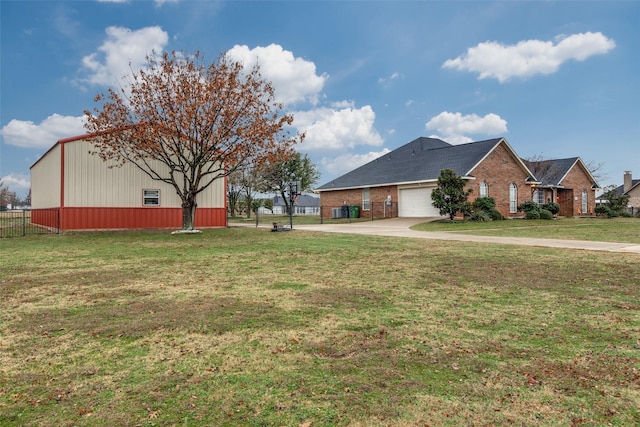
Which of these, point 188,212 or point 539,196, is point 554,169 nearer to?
point 539,196

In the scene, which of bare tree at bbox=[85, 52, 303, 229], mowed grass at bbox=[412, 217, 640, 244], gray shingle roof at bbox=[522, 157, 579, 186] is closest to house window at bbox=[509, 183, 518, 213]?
gray shingle roof at bbox=[522, 157, 579, 186]

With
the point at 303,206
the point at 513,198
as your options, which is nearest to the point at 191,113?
the point at 513,198

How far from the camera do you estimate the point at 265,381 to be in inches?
125

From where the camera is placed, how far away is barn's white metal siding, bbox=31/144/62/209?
861 inches

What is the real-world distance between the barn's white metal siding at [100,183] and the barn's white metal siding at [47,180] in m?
0.92

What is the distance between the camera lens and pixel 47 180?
80.6 feet

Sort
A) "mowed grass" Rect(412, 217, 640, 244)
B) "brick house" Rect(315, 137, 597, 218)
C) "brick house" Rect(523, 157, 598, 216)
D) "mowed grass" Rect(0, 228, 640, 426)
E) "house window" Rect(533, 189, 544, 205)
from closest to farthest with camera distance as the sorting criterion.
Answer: "mowed grass" Rect(0, 228, 640, 426) < "mowed grass" Rect(412, 217, 640, 244) < "brick house" Rect(315, 137, 597, 218) < "house window" Rect(533, 189, 544, 205) < "brick house" Rect(523, 157, 598, 216)

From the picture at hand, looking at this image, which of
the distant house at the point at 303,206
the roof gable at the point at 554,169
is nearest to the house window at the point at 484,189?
the roof gable at the point at 554,169

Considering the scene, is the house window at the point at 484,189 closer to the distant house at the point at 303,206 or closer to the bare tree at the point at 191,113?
the bare tree at the point at 191,113

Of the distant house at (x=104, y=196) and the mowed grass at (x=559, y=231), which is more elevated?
the distant house at (x=104, y=196)

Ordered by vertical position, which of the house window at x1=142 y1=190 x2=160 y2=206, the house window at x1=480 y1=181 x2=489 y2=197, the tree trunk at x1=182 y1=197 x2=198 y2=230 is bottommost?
the tree trunk at x1=182 y1=197 x2=198 y2=230

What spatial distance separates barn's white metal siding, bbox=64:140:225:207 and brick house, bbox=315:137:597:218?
16.3 meters

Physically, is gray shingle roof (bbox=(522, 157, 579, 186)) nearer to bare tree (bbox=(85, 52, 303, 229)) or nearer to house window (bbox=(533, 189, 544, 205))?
house window (bbox=(533, 189, 544, 205))

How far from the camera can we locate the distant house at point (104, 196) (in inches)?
816
